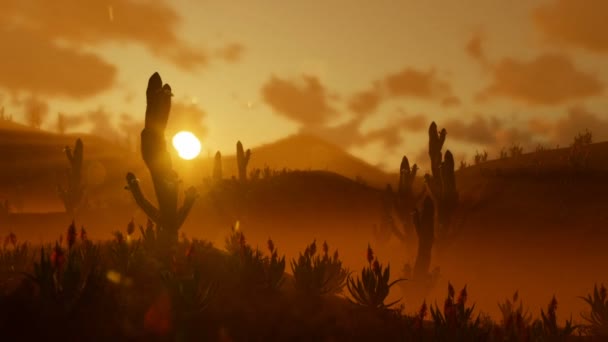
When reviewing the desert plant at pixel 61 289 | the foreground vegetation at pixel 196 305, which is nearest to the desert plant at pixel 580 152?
the foreground vegetation at pixel 196 305

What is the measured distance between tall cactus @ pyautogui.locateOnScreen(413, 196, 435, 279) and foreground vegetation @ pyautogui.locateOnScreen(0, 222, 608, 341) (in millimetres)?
5302

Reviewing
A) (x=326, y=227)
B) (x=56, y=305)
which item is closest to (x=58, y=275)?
(x=56, y=305)

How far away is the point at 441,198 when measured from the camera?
58.7 feet

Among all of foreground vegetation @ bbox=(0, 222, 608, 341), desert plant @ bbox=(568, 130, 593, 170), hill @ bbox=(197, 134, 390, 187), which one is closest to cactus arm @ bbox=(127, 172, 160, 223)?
foreground vegetation @ bbox=(0, 222, 608, 341)

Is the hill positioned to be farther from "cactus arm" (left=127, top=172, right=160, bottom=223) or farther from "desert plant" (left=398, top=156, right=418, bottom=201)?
"cactus arm" (left=127, top=172, right=160, bottom=223)

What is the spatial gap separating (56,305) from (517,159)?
29.6 metres

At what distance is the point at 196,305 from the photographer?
7.27m

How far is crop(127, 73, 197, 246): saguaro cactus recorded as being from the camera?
1127 centimetres

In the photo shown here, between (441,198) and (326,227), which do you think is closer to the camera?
(441,198)

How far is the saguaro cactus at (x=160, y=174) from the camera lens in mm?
11266

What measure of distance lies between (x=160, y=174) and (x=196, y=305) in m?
4.86

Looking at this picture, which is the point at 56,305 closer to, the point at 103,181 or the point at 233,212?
the point at 233,212

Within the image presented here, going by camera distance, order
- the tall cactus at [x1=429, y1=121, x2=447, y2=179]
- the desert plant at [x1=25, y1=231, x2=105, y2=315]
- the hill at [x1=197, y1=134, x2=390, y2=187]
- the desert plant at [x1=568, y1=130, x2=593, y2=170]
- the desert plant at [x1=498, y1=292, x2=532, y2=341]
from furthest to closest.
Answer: the hill at [x1=197, y1=134, x2=390, y2=187], the desert plant at [x1=568, y1=130, x2=593, y2=170], the tall cactus at [x1=429, y1=121, x2=447, y2=179], the desert plant at [x1=25, y1=231, x2=105, y2=315], the desert plant at [x1=498, y1=292, x2=532, y2=341]

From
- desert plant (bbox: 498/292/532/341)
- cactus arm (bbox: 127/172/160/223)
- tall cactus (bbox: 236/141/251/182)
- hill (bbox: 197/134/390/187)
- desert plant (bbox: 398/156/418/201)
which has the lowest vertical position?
desert plant (bbox: 498/292/532/341)
